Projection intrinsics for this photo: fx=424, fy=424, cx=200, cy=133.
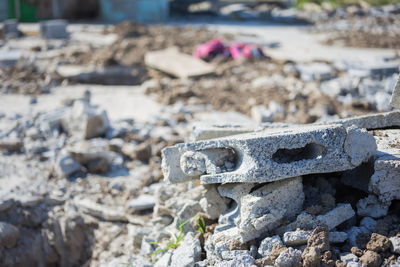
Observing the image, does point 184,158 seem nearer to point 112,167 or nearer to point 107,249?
point 107,249

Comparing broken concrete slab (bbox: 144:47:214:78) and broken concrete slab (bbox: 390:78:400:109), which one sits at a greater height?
broken concrete slab (bbox: 390:78:400:109)

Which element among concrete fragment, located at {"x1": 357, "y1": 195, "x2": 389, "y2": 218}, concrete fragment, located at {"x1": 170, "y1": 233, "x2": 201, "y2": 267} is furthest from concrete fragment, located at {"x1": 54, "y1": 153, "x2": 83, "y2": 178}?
concrete fragment, located at {"x1": 357, "y1": 195, "x2": 389, "y2": 218}

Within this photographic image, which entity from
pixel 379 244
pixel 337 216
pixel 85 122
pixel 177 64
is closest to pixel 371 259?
pixel 379 244

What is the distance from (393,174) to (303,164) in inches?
25.7

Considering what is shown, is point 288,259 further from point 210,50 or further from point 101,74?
point 210,50

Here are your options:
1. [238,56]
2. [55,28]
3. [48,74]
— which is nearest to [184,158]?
[48,74]

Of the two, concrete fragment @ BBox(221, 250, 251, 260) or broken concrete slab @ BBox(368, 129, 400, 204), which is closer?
concrete fragment @ BBox(221, 250, 251, 260)

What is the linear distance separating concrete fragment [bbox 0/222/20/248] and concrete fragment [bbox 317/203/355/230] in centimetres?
311

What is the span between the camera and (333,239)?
2.93 m

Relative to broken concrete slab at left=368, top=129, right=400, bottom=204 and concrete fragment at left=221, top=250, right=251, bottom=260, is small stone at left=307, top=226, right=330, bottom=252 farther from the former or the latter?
broken concrete slab at left=368, top=129, right=400, bottom=204

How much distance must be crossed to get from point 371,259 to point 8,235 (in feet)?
11.3

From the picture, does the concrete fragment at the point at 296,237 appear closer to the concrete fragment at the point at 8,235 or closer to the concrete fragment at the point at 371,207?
the concrete fragment at the point at 371,207

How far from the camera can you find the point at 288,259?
2693 millimetres

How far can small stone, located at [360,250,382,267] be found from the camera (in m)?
2.64
